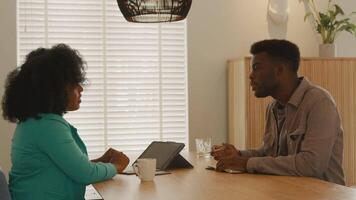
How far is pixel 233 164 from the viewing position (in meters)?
2.45

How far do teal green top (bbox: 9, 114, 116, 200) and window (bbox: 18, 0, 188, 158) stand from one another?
6.96 feet

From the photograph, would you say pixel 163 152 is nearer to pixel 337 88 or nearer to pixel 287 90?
pixel 287 90

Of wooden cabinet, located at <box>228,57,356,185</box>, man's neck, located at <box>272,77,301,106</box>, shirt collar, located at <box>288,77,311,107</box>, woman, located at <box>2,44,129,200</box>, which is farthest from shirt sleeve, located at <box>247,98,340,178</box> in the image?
wooden cabinet, located at <box>228,57,356,185</box>

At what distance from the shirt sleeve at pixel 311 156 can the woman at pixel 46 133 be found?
0.71m

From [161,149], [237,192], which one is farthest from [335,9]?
[237,192]

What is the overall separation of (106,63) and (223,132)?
1110mm

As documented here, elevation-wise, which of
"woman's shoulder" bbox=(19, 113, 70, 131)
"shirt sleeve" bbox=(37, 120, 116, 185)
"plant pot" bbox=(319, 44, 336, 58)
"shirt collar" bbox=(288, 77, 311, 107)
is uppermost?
"plant pot" bbox=(319, 44, 336, 58)

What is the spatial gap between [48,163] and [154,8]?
85 cm

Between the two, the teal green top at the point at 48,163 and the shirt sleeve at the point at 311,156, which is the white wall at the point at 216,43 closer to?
the shirt sleeve at the point at 311,156

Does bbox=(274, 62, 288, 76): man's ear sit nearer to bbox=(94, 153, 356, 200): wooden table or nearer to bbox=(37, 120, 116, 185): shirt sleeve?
bbox=(94, 153, 356, 200): wooden table

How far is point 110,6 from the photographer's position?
427cm

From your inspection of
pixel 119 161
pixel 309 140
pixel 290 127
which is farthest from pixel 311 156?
pixel 119 161

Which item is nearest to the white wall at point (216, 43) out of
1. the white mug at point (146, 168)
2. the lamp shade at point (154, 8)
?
the lamp shade at point (154, 8)

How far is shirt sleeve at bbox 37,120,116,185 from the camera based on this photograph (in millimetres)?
2002
